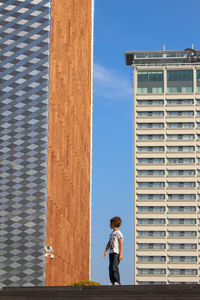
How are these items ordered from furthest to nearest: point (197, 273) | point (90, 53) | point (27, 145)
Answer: point (197, 273)
point (90, 53)
point (27, 145)

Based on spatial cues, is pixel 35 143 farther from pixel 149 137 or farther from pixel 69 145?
pixel 149 137

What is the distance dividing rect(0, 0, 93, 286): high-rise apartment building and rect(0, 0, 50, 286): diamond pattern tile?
3 centimetres

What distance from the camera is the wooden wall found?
21438 millimetres

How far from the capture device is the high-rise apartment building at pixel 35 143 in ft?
63.5

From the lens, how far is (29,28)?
21234mm

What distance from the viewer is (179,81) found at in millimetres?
104000

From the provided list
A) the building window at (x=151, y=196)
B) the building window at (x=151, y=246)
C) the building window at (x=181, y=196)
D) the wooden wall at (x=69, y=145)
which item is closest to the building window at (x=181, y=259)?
the building window at (x=151, y=246)

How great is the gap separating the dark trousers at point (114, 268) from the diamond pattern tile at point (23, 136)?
6.30m

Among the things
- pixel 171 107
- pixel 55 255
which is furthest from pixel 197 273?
pixel 55 255

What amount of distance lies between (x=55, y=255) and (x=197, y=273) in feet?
251

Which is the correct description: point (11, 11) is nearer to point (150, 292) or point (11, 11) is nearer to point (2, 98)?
point (2, 98)

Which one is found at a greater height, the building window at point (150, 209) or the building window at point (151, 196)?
the building window at point (151, 196)

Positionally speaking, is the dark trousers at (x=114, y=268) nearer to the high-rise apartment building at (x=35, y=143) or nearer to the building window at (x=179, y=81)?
the high-rise apartment building at (x=35, y=143)

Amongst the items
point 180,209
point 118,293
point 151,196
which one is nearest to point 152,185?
point 151,196
